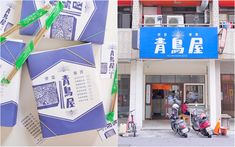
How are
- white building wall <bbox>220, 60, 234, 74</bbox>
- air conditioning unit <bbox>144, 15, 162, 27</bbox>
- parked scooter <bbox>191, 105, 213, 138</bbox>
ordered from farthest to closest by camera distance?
white building wall <bbox>220, 60, 234, 74</bbox> < air conditioning unit <bbox>144, 15, 162, 27</bbox> < parked scooter <bbox>191, 105, 213, 138</bbox>

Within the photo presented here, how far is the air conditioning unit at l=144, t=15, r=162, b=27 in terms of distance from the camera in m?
11.0

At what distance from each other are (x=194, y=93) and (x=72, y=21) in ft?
37.3

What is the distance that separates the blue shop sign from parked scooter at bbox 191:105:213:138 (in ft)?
7.01

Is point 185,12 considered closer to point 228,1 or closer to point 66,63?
point 228,1

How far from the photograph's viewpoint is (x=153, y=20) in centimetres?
1119

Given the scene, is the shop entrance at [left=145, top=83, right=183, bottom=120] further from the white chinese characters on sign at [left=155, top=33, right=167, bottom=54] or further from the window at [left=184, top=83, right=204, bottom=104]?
the white chinese characters on sign at [left=155, top=33, right=167, bottom=54]

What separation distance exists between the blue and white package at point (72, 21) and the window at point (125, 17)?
10.0 meters

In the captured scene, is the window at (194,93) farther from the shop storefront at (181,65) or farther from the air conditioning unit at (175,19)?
the air conditioning unit at (175,19)

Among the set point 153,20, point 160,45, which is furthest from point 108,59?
point 153,20

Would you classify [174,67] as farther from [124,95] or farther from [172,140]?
[172,140]

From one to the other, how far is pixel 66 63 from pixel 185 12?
36.3 ft

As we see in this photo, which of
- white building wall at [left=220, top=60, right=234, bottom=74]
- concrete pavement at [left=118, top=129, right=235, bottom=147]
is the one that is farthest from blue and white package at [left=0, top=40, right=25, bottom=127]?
white building wall at [left=220, top=60, right=234, bottom=74]

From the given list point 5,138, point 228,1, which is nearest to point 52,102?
point 5,138

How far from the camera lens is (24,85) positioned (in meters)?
1.74
